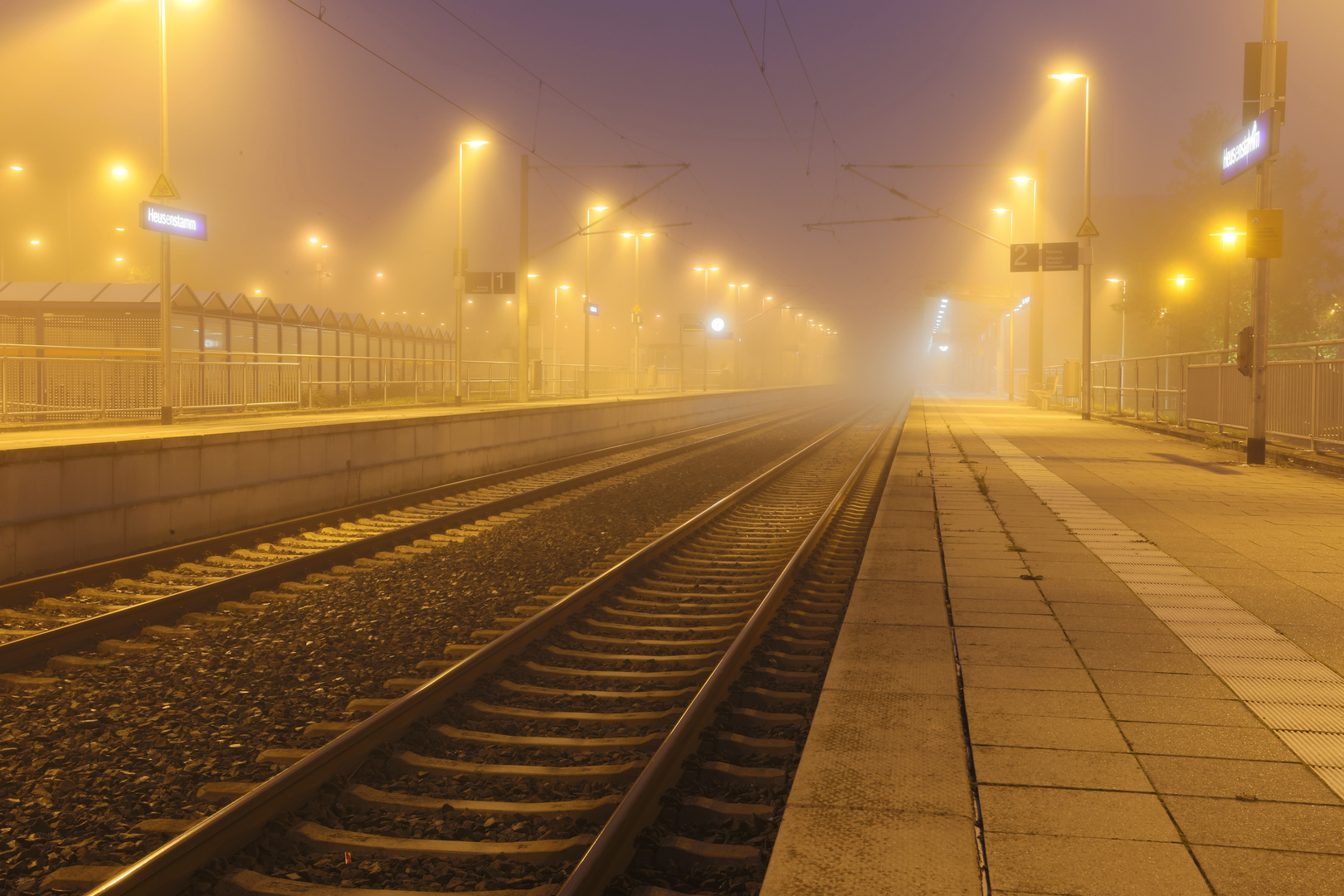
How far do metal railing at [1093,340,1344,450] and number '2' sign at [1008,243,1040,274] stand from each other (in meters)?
5.73

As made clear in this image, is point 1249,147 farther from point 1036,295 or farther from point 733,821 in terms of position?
point 1036,295

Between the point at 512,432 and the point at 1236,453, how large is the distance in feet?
41.8

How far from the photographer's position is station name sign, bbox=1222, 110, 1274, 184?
47.9ft

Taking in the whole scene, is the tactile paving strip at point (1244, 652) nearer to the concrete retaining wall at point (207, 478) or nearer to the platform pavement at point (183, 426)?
the concrete retaining wall at point (207, 478)

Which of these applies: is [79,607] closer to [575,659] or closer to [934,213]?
[575,659]

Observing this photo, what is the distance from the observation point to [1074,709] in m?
4.65

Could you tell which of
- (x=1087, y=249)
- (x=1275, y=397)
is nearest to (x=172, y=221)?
(x=1275, y=397)

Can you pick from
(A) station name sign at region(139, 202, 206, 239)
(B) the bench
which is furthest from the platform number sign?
(B) the bench

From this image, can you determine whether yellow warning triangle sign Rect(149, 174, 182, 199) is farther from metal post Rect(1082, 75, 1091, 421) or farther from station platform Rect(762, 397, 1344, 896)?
metal post Rect(1082, 75, 1091, 421)

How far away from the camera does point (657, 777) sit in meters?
3.92

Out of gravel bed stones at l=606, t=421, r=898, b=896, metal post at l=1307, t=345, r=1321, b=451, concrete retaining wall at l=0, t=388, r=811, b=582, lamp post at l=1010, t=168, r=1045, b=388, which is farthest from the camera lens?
lamp post at l=1010, t=168, r=1045, b=388

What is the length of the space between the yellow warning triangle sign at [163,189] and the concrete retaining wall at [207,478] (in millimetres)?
6608

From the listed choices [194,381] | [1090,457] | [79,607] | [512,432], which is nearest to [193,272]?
[194,381]

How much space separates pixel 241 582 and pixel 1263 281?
14.5 meters
